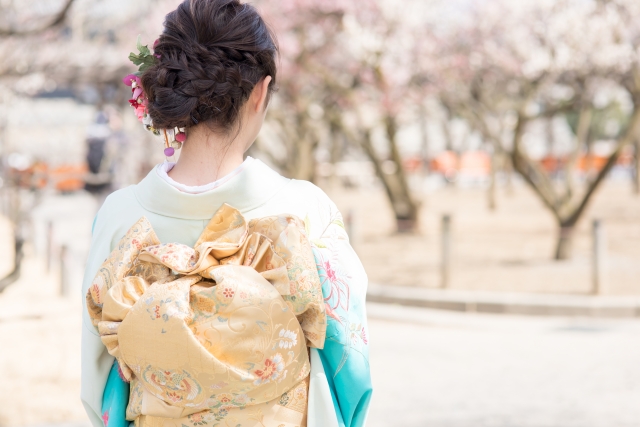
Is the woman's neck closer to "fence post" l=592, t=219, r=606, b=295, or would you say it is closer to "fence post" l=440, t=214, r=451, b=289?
"fence post" l=592, t=219, r=606, b=295

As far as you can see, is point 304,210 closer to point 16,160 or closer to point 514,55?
point 514,55

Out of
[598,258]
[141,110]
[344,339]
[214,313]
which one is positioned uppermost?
[141,110]

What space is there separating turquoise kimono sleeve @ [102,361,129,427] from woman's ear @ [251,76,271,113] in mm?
654

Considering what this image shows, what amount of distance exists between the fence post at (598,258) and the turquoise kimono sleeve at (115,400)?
7074 mm

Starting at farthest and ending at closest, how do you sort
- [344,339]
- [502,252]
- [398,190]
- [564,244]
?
[398,190]
[502,252]
[564,244]
[344,339]

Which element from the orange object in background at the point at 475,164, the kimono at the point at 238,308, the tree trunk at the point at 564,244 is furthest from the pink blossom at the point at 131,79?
the orange object in background at the point at 475,164

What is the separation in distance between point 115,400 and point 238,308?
15.7 inches

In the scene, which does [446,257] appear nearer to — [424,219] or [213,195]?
[213,195]

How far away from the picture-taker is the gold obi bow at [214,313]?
1590 millimetres

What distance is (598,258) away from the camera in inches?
322

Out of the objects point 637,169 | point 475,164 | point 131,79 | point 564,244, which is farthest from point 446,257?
point 475,164

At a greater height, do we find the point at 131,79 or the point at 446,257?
the point at 131,79

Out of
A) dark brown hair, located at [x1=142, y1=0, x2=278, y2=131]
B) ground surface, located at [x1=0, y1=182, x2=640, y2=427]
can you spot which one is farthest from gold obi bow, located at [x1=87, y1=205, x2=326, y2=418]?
ground surface, located at [x1=0, y1=182, x2=640, y2=427]

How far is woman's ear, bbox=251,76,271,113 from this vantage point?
1.73 meters
